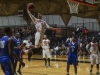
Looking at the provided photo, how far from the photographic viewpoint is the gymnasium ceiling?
28.6m

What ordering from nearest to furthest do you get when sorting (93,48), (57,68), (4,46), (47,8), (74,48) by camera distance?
(4,46) < (74,48) < (93,48) < (57,68) < (47,8)

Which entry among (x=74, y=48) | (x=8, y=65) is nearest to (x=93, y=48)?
(x=74, y=48)

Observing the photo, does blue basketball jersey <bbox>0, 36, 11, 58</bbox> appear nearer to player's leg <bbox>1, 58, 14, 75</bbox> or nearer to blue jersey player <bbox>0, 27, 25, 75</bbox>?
blue jersey player <bbox>0, 27, 25, 75</bbox>

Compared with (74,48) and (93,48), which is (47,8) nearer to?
(93,48)

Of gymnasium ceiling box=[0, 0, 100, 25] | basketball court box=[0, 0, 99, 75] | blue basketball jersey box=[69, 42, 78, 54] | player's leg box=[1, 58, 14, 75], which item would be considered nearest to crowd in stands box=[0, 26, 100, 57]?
gymnasium ceiling box=[0, 0, 100, 25]

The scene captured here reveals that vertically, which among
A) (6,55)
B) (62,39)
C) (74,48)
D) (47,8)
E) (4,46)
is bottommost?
(62,39)

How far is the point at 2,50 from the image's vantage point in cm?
689

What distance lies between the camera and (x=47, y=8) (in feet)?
99.8

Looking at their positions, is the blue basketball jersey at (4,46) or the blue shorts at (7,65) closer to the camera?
the blue basketball jersey at (4,46)

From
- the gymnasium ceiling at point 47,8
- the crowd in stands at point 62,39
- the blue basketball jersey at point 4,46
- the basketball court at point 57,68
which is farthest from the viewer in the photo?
the gymnasium ceiling at point 47,8

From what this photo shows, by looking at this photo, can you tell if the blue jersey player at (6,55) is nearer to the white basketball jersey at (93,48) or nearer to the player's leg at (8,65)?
the player's leg at (8,65)

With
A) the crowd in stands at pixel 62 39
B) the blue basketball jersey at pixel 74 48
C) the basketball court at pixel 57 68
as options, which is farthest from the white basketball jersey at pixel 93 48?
the crowd in stands at pixel 62 39

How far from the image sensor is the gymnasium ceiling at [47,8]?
28.6 m

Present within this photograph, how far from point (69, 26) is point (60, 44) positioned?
3.89 meters
